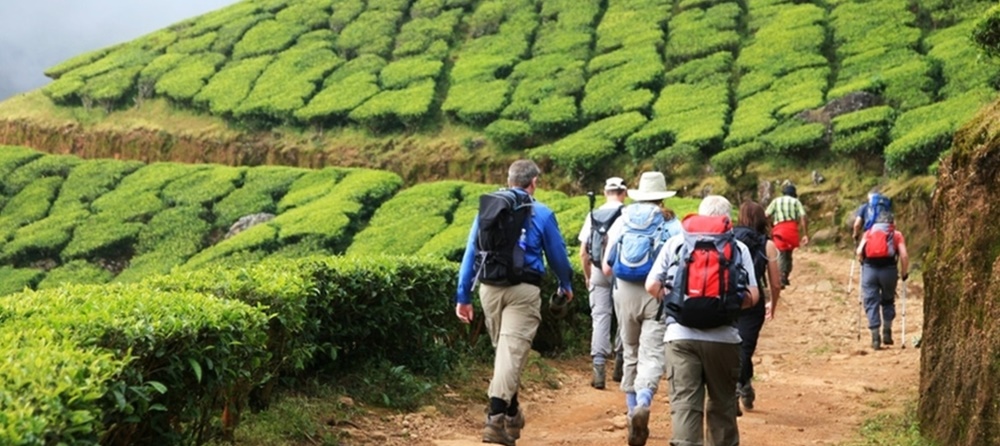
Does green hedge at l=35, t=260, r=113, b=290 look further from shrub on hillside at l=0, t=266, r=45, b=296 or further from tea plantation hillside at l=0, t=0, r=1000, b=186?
tea plantation hillside at l=0, t=0, r=1000, b=186

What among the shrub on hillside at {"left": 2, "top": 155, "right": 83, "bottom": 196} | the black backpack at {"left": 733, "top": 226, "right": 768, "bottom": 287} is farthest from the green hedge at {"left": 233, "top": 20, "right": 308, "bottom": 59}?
the black backpack at {"left": 733, "top": 226, "right": 768, "bottom": 287}

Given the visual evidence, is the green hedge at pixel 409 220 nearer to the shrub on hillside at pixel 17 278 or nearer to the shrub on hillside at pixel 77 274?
the shrub on hillside at pixel 77 274

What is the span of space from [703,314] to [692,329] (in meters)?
0.20

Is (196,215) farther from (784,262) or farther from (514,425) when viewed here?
(514,425)

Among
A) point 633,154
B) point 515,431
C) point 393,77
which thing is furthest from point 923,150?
point 393,77

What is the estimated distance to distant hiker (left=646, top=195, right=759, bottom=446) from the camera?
242 inches

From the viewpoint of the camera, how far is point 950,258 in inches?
295

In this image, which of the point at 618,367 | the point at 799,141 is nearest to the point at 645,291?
the point at 618,367

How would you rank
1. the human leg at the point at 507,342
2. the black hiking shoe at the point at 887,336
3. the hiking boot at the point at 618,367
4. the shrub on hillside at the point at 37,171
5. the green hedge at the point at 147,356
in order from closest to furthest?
the green hedge at the point at 147,356
the human leg at the point at 507,342
the hiking boot at the point at 618,367
the black hiking shoe at the point at 887,336
the shrub on hillside at the point at 37,171

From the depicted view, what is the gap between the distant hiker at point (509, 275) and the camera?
7.23m

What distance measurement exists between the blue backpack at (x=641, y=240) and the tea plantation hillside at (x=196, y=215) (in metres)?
13.9

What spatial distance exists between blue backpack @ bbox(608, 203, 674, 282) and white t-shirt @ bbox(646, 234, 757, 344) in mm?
1067

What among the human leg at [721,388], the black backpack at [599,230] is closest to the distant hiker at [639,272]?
the human leg at [721,388]

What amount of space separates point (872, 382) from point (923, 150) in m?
12.2
